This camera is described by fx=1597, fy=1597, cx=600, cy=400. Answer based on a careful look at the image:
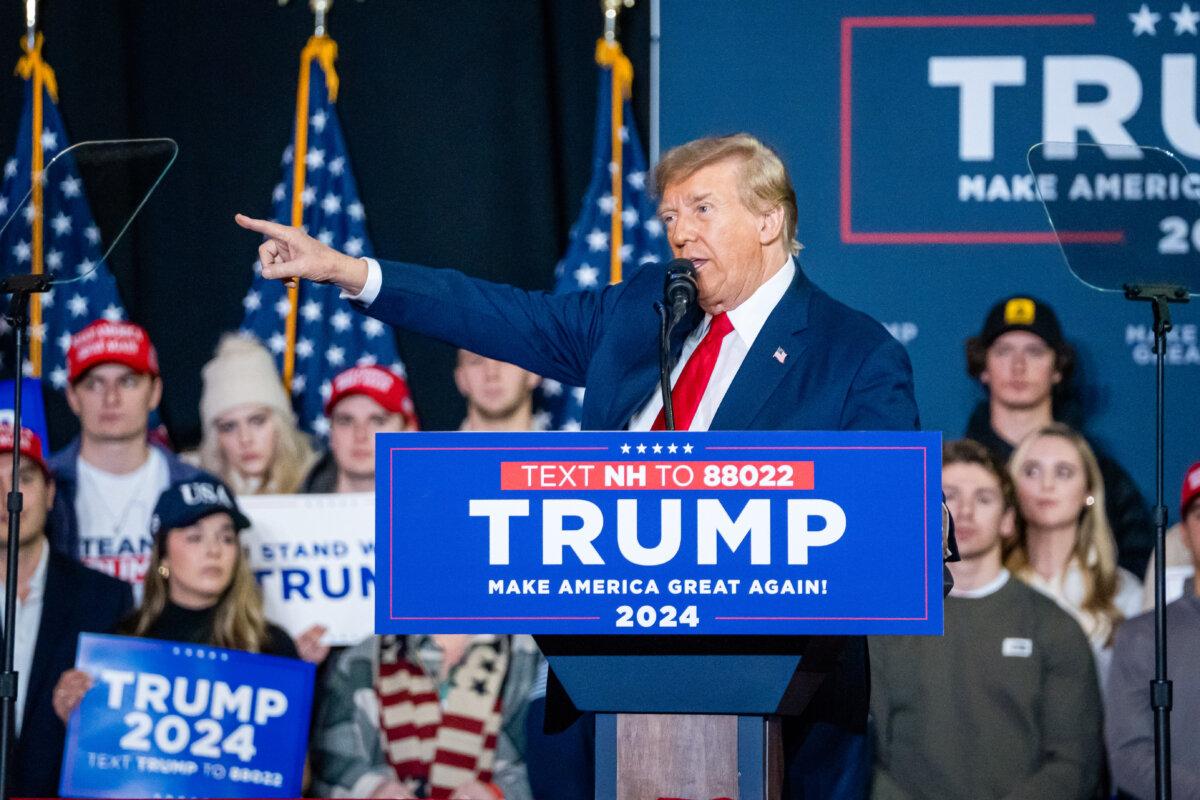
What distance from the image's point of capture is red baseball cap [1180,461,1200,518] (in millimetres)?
4574

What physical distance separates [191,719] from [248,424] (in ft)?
2.98

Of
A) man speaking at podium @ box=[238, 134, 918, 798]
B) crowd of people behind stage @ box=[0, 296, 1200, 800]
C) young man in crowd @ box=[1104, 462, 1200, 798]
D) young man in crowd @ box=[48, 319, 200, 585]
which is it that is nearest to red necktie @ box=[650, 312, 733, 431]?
man speaking at podium @ box=[238, 134, 918, 798]

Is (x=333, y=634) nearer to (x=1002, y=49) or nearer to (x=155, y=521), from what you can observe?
(x=155, y=521)

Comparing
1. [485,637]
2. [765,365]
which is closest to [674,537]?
[765,365]

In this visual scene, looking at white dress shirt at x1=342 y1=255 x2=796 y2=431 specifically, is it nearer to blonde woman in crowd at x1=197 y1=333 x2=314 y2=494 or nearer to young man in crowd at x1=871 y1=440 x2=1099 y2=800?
young man in crowd at x1=871 y1=440 x2=1099 y2=800

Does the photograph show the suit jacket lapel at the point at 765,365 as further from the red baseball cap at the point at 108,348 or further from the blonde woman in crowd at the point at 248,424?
the red baseball cap at the point at 108,348

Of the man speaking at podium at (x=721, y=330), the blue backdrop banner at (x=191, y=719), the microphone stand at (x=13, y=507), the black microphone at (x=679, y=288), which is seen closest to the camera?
the black microphone at (x=679, y=288)

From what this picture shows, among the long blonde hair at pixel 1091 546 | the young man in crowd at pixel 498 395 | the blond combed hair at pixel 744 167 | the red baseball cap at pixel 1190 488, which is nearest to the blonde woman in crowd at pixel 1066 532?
the long blonde hair at pixel 1091 546

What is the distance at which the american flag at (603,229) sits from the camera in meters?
4.88

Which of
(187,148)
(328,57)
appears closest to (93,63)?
(187,148)

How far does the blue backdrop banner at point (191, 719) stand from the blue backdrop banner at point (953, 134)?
2.07 meters

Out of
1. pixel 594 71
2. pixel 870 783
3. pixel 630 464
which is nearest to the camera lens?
pixel 630 464

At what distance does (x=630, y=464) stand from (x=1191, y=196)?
136 inches

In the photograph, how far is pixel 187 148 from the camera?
5078mm
